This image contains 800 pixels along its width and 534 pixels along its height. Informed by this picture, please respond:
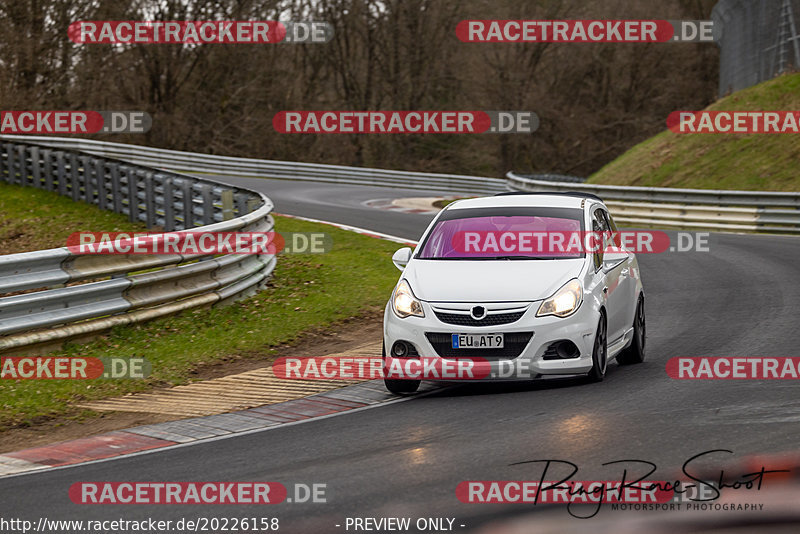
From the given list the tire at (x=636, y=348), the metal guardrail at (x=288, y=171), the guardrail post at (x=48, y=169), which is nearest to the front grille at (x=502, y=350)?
the tire at (x=636, y=348)

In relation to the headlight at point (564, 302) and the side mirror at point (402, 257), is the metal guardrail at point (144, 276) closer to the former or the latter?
the side mirror at point (402, 257)

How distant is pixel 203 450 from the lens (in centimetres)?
753

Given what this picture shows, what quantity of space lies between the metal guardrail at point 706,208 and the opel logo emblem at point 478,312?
17.3 meters

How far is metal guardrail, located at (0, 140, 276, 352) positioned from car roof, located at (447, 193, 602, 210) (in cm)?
361

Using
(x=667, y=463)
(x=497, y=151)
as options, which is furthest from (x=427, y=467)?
(x=497, y=151)

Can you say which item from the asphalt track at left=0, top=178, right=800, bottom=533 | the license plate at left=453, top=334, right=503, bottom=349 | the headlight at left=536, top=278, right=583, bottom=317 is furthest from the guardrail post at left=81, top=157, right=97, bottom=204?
the headlight at left=536, top=278, right=583, bottom=317

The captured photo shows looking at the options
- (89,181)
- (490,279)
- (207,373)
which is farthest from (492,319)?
(89,181)

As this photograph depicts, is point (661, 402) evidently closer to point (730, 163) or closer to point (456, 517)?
point (456, 517)

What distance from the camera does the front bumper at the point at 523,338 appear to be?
28.3ft

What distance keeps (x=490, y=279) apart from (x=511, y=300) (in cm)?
33

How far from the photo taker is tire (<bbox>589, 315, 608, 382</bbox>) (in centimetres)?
894

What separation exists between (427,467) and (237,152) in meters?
47.3

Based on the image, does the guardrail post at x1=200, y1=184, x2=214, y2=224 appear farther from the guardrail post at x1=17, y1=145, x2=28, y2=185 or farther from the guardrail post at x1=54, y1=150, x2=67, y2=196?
the guardrail post at x1=17, y1=145, x2=28, y2=185

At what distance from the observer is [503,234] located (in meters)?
9.89
